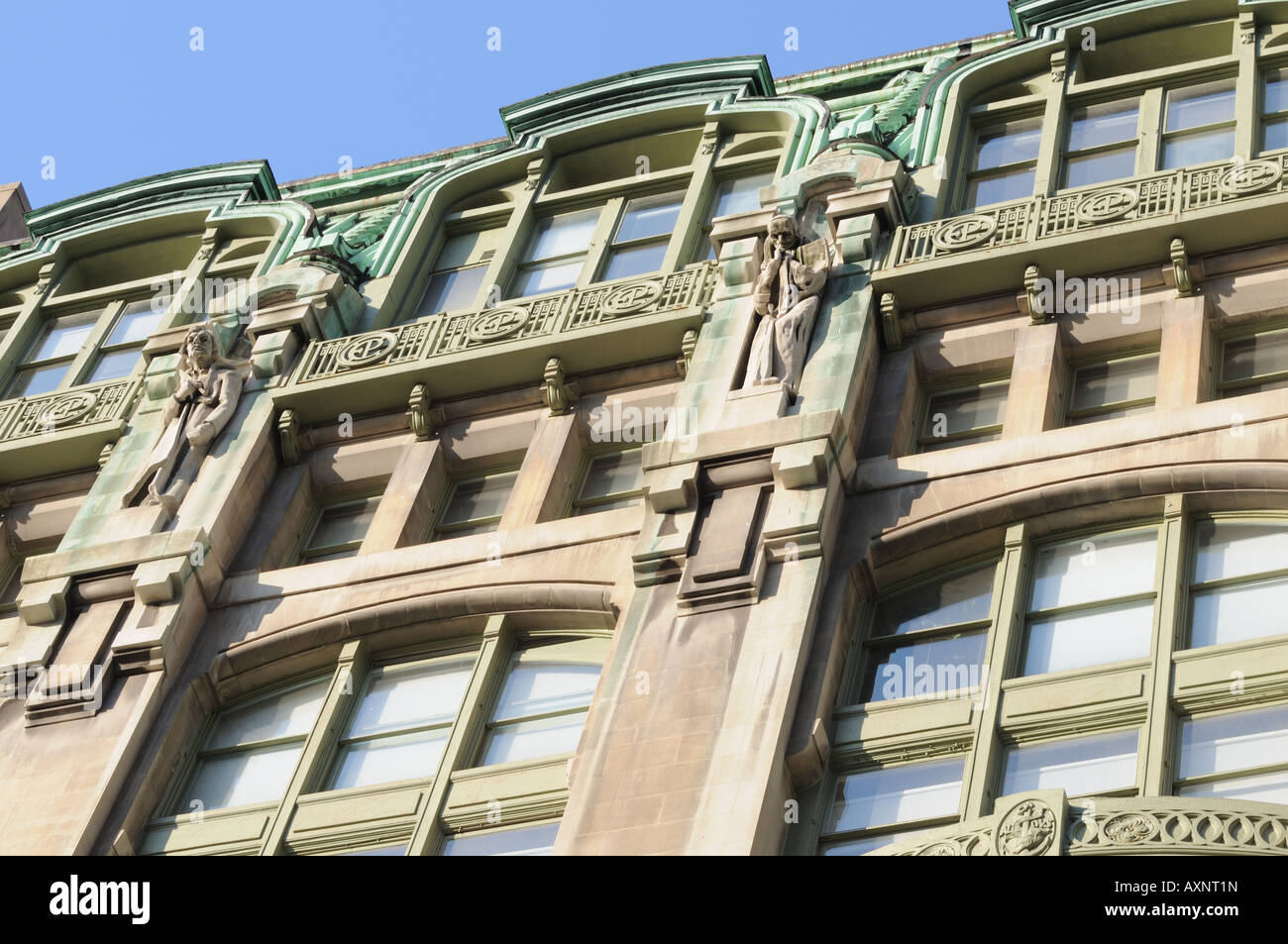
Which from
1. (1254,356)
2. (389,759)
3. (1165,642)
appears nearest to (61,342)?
(389,759)

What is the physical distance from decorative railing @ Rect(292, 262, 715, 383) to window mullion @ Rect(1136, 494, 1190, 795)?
25.5 feet

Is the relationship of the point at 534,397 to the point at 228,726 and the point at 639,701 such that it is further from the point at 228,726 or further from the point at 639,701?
the point at 639,701

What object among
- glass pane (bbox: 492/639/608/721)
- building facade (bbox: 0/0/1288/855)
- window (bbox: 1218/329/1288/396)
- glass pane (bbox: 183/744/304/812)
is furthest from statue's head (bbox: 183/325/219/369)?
window (bbox: 1218/329/1288/396)

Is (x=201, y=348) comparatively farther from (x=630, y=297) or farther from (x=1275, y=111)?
(x=1275, y=111)

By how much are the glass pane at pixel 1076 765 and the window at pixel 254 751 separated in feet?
27.6

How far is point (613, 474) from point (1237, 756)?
10333 millimetres

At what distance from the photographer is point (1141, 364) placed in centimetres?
2736

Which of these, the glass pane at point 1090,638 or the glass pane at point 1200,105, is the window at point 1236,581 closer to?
the glass pane at point 1090,638

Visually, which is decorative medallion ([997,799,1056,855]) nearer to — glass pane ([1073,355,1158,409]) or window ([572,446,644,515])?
glass pane ([1073,355,1158,409])

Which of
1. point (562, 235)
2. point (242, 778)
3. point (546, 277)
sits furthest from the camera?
point (562, 235)

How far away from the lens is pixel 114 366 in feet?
116

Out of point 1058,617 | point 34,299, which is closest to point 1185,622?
point 1058,617

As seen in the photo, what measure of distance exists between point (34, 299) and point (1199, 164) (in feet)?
61.8
